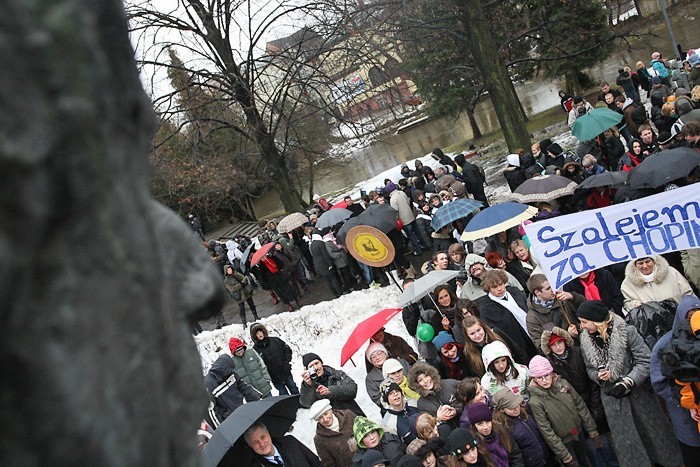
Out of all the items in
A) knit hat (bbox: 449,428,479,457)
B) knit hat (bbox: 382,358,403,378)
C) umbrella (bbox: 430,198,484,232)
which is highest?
umbrella (bbox: 430,198,484,232)

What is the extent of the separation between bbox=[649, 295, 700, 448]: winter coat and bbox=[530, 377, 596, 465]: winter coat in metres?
0.67

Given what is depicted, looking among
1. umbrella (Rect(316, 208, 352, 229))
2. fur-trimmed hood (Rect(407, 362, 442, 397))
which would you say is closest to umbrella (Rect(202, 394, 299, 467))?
fur-trimmed hood (Rect(407, 362, 442, 397))

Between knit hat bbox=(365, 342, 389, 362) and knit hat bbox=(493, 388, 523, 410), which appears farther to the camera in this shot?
knit hat bbox=(365, 342, 389, 362)

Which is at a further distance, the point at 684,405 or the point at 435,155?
the point at 435,155

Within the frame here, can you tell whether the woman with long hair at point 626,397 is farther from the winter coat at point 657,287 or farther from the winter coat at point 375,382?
the winter coat at point 375,382

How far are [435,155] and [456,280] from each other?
7242mm

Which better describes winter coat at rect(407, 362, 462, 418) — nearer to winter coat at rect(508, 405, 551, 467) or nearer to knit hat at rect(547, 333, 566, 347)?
winter coat at rect(508, 405, 551, 467)

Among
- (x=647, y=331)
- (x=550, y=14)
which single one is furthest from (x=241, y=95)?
(x=550, y=14)

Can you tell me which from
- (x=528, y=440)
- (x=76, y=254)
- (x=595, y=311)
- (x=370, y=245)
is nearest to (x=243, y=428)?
(x=528, y=440)

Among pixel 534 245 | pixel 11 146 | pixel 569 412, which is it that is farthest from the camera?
pixel 534 245

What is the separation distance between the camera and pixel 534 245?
21.0 feet

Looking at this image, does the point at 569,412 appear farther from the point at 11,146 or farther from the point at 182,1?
the point at 182,1

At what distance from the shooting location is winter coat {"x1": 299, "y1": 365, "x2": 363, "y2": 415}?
634 cm

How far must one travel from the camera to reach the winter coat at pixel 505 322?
6410 mm
